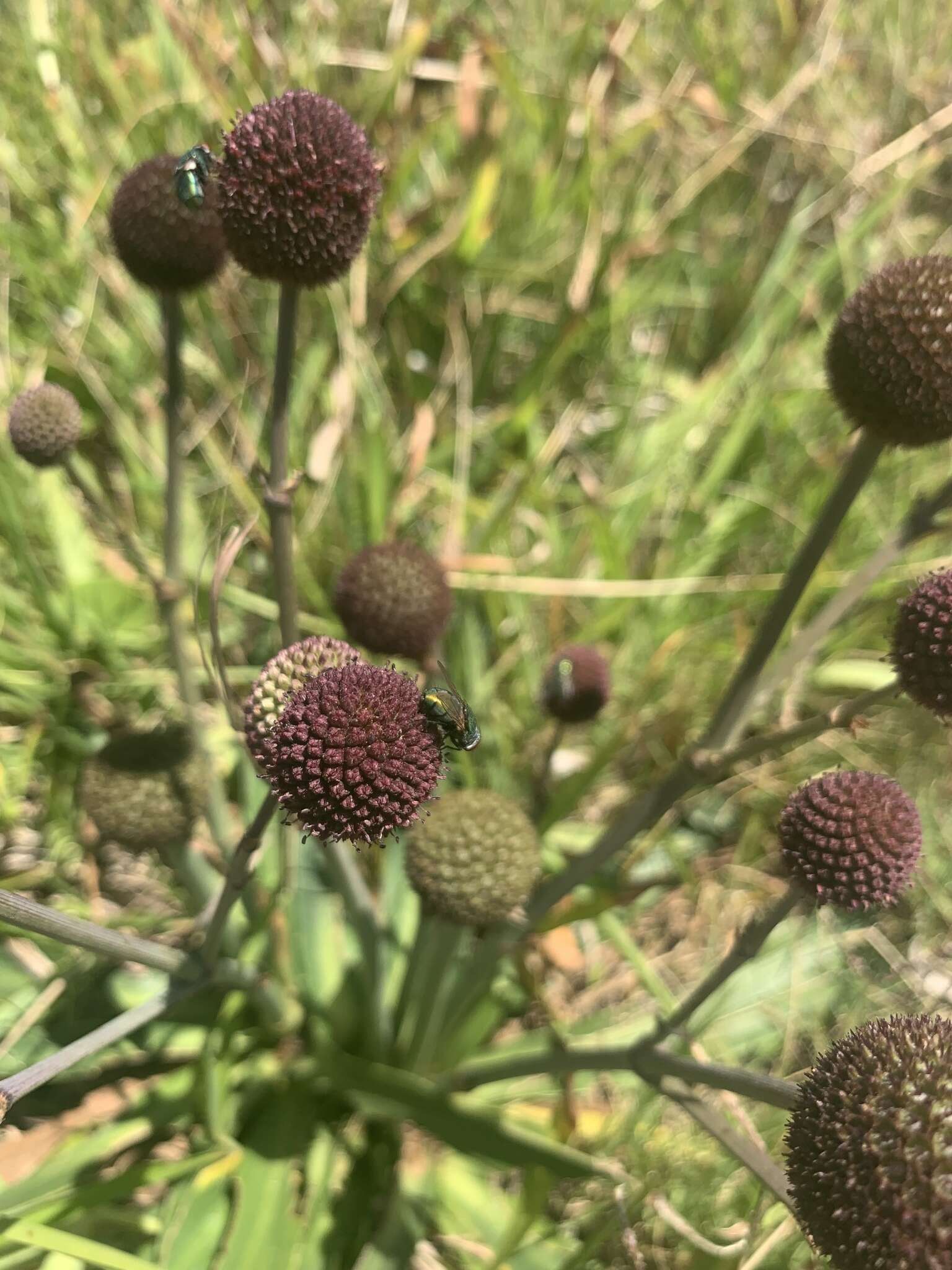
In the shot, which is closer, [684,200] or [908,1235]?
[908,1235]

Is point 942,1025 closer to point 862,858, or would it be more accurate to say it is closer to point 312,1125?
point 862,858

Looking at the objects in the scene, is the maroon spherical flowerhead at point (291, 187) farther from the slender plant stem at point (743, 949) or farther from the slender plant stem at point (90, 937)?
the slender plant stem at point (743, 949)

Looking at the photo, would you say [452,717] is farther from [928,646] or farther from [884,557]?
[884,557]

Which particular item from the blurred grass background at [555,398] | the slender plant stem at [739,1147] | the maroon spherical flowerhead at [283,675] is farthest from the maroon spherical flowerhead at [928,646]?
the blurred grass background at [555,398]

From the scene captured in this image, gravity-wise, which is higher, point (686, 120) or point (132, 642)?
point (686, 120)

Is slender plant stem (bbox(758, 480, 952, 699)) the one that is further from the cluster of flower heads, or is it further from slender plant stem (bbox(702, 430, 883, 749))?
the cluster of flower heads

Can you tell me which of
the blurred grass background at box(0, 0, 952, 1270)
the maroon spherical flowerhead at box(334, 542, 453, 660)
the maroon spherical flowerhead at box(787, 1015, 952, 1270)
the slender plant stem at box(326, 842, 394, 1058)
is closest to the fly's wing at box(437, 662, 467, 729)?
the slender plant stem at box(326, 842, 394, 1058)

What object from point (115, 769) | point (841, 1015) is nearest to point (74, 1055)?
point (115, 769)
